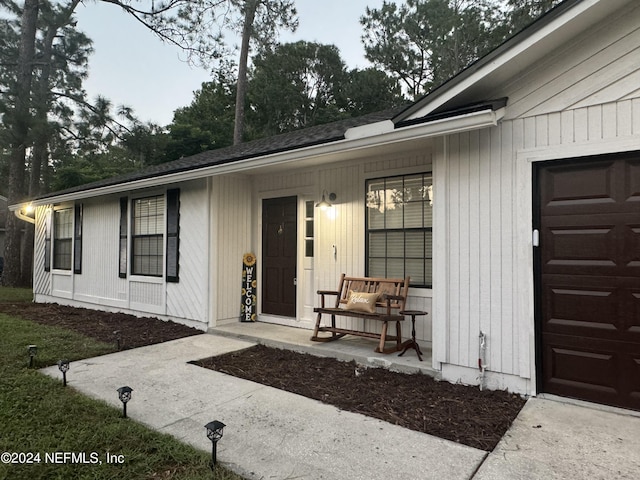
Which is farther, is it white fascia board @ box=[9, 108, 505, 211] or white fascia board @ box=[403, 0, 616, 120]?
white fascia board @ box=[9, 108, 505, 211]

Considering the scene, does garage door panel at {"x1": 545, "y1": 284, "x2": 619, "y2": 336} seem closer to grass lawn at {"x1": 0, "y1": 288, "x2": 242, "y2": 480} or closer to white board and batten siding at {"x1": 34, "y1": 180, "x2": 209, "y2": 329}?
grass lawn at {"x1": 0, "y1": 288, "x2": 242, "y2": 480}

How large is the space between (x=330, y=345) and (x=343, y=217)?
1704mm

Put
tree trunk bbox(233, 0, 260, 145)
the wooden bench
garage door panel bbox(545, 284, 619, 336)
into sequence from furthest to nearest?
tree trunk bbox(233, 0, 260, 145) → the wooden bench → garage door panel bbox(545, 284, 619, 336)

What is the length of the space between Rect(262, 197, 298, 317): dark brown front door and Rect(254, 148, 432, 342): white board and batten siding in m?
0.18

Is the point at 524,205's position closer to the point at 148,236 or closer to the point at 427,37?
the point at 148,236

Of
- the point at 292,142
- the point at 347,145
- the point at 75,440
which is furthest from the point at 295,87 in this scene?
the point at 75,440

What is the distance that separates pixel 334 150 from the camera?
4090mm

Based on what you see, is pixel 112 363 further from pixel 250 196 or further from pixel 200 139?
pixel 200 139

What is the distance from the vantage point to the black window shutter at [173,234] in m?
6.42

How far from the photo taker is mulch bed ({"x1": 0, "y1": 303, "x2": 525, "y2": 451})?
278cm

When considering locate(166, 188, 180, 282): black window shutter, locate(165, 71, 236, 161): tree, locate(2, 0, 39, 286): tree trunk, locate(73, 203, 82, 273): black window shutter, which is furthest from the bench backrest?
locate(165, 71, 236, 161): tree

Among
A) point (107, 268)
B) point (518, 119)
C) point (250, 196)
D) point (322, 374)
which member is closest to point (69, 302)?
point (107, 268)

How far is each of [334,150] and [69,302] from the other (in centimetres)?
782

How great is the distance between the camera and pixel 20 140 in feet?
36.0
